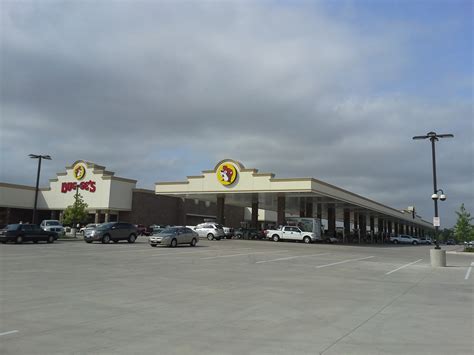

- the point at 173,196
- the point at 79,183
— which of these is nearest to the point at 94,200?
the point at 79,183

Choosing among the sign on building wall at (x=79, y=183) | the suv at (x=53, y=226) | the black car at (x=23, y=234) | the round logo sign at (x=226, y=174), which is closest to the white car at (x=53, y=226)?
the suv at (x=53, y=226)

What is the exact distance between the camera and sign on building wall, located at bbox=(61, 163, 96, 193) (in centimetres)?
6241

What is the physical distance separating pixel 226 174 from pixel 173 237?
19714 millimetres

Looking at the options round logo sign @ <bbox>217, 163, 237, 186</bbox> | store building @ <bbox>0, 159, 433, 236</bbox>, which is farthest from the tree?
round logo sign @ <bbox>217, 163, 237, 186</bbox>

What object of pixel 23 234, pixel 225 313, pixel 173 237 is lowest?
pixel 225 313

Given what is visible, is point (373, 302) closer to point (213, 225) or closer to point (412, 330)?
point (412, 330)

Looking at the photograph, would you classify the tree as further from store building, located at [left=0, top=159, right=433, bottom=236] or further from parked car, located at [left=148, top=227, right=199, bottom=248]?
parked car, located at [left=148, top=227, right=199, bottom=248]

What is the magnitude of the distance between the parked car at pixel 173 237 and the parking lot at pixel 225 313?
14.9 meters

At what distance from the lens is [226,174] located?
50562 mm

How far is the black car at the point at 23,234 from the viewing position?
3212cm

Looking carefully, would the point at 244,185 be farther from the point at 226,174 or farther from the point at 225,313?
the point at 225,313

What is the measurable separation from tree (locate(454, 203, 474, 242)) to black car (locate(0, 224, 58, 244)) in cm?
4464

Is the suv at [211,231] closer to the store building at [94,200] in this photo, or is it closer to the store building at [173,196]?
the store building at [173,196]

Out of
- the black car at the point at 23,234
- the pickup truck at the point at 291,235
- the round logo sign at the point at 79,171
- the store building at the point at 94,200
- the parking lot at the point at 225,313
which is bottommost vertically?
the parking lot at the point at 225,313
